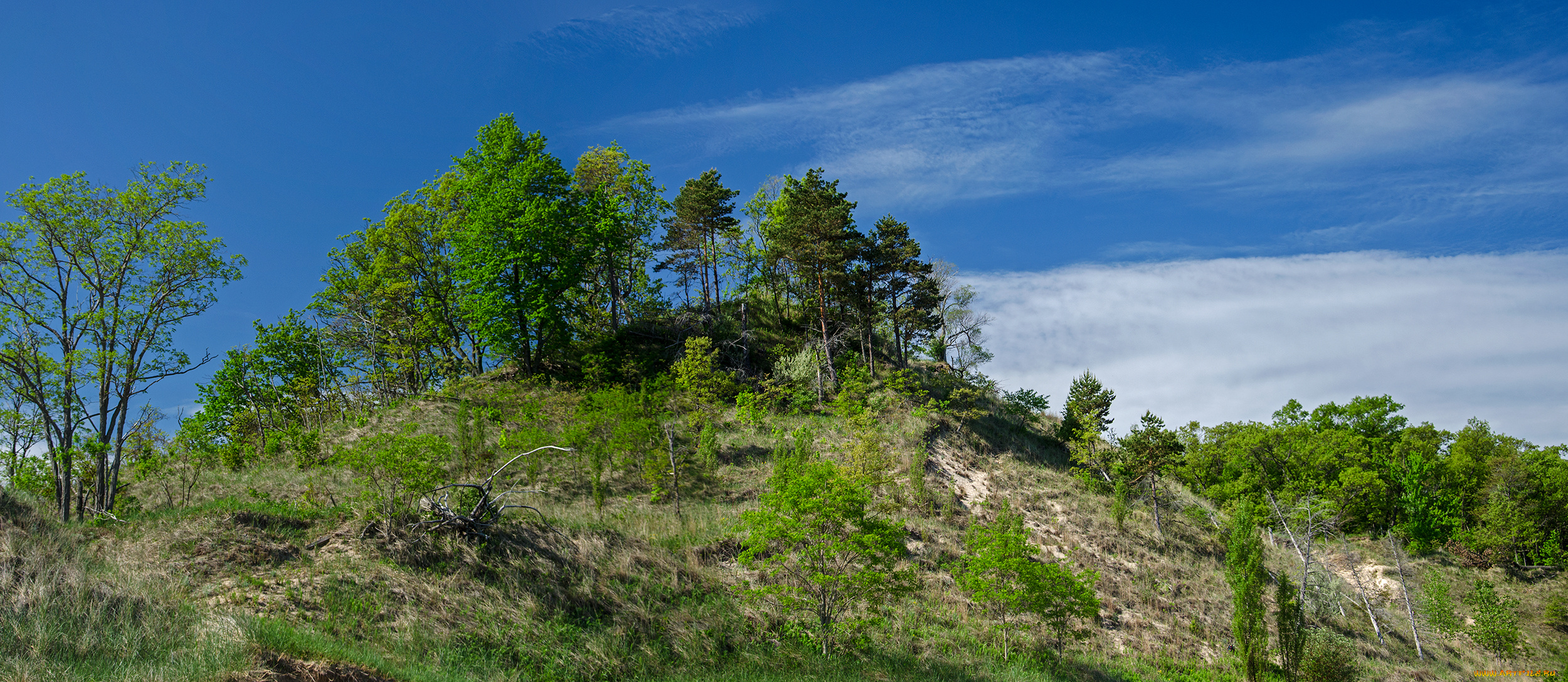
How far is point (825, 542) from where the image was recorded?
1586cm

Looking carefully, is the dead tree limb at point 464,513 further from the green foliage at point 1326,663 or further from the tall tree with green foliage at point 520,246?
the green foliage at point 1326,663

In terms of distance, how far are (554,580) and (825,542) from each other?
20.7ft

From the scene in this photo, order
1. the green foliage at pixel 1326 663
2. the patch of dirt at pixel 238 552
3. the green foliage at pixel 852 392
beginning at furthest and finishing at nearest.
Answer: the green foliage at pixel 852 392, the green foliage at pixel 1326 663, the patch of dirt at pixel 238 552

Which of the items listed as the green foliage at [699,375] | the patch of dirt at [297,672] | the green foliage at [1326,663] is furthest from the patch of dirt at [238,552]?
the green foliage at [1326,663]

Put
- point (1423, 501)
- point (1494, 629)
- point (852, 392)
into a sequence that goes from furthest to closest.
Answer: point (1423, 501) → point (1494, 629) → point (852, 392)

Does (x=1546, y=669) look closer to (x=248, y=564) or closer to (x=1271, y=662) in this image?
(x=1271, y=662)

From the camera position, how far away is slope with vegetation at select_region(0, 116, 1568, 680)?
12789 mm

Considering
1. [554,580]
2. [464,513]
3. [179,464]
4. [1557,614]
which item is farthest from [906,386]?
[1557,614]

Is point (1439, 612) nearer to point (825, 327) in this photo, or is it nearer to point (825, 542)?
point (825, 327)

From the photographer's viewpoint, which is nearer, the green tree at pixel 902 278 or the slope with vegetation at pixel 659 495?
the slope with vegetation at pixel 659 495

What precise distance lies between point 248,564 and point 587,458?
13060 millimetres

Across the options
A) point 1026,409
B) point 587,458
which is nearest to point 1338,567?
point 1026,409

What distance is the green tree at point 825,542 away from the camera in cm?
1565

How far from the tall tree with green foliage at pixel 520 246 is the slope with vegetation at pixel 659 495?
190mm
